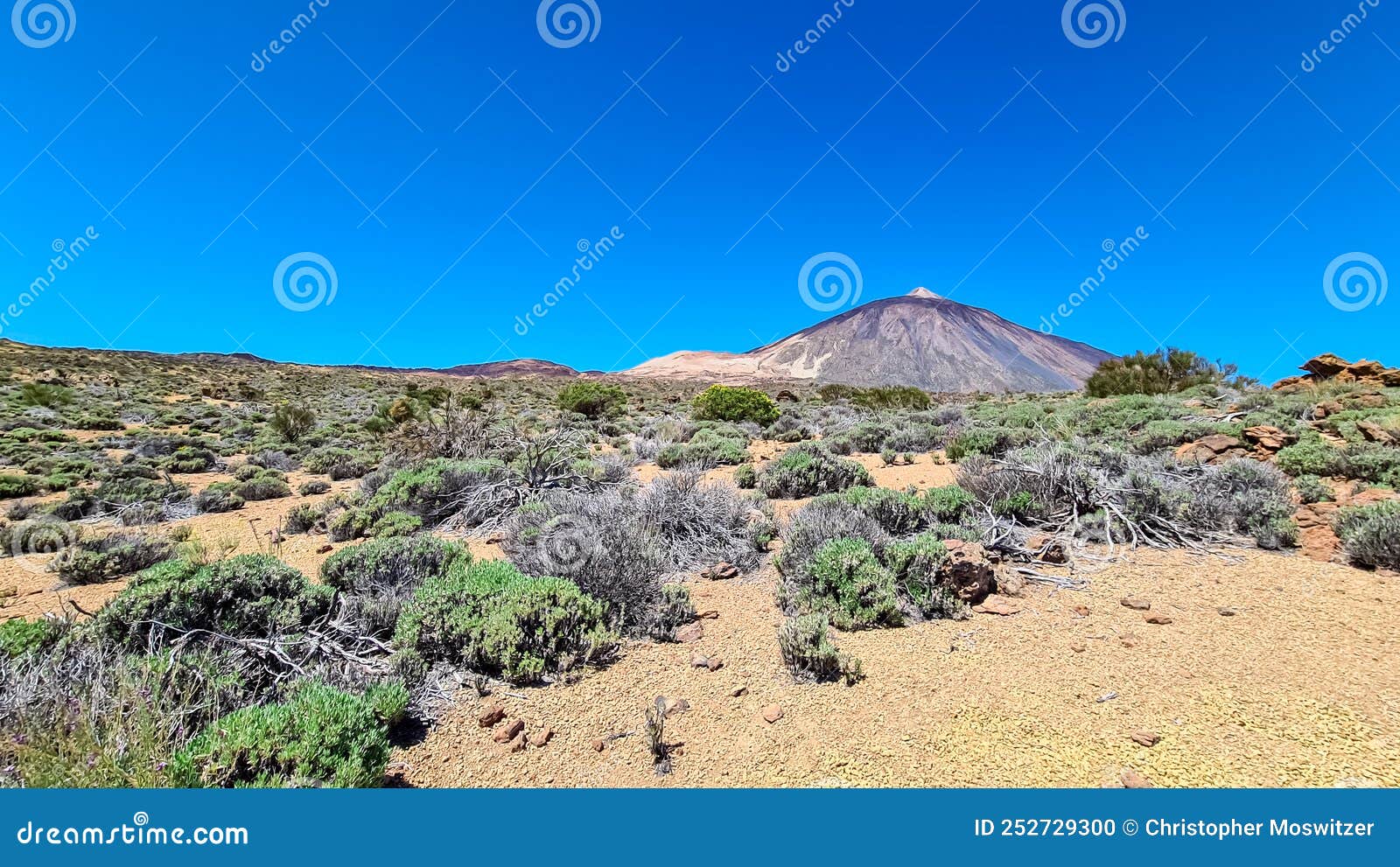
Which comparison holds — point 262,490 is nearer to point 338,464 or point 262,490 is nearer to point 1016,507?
point 338,464

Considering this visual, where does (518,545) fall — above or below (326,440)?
below

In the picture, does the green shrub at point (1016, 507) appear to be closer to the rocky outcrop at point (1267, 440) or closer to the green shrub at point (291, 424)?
the rocky outcrop at point (1267, 440)

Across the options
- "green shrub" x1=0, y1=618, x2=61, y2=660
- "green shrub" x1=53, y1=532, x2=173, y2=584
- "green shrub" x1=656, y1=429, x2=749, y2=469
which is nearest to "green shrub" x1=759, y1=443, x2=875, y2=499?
"green shrub" x1=656, y1=429, x2=749, y2=469

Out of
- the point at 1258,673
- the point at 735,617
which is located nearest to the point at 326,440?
the point at 735,617

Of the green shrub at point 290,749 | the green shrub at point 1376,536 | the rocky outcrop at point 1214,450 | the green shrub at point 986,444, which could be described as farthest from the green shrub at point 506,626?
the rocky outcrop at point 1214,450

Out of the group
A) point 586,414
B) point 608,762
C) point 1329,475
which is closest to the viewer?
point 608,762

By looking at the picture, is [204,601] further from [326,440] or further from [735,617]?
[326,440]

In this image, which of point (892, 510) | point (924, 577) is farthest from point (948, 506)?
point (924, 577)
